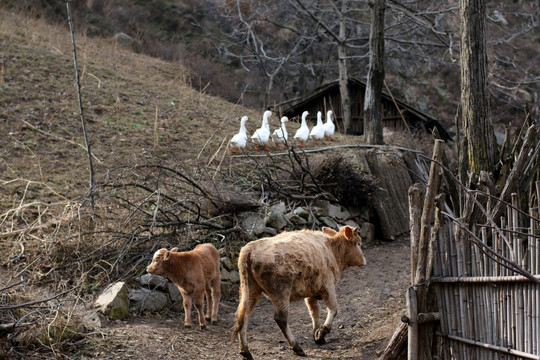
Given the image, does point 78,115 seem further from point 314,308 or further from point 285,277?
point 285,277

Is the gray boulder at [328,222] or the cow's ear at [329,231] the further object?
the gray boulder at [328,222]

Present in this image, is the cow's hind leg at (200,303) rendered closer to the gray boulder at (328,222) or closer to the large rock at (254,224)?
the large rock at (254,224)

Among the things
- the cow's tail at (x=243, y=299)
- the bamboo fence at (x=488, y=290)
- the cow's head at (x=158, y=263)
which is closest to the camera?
the bamboo fence at (x=488, y=290)

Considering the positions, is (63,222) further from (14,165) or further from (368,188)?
(368,188)

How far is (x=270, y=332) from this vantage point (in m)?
6.95

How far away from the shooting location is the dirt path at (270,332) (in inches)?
236

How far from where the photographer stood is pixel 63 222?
27.0 ft

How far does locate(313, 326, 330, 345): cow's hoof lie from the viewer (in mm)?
6276

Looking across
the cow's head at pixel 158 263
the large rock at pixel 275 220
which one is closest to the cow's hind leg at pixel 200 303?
the cow's head at pixel 158 263

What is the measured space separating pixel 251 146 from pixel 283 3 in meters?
16.8

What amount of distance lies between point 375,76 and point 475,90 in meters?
7.32

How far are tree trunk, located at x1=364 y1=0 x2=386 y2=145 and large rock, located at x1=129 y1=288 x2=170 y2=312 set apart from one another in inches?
361

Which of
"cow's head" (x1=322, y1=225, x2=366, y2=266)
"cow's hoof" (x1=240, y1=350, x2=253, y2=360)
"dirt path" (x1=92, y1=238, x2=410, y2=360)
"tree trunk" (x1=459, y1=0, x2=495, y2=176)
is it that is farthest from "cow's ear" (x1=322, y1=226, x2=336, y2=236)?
"tree trunk" (x1=459, y1=0, x2=495, y2=176)

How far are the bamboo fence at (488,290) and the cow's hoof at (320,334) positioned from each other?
164cm
